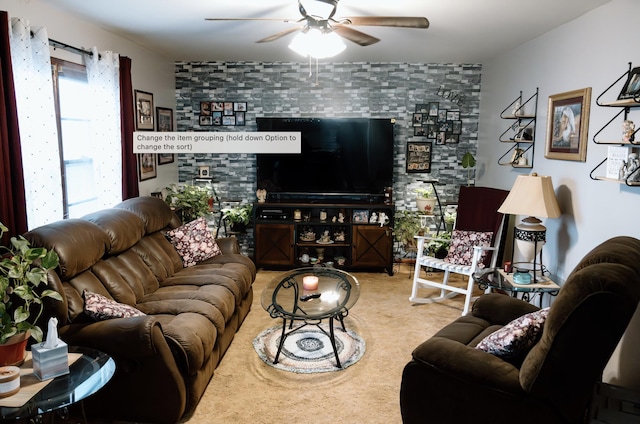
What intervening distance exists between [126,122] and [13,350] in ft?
8.44

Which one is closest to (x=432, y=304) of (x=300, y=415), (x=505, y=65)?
(x=300, y=415)

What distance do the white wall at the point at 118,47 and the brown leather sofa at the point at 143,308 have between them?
1.30 meters

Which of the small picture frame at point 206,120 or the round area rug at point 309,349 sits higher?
the small picture frame at point 206,120

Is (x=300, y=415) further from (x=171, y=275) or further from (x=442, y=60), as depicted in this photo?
(x=442, y=60)

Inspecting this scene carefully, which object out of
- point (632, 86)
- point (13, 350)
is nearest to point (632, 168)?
point (632, 86)

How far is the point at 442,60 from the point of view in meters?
5.35

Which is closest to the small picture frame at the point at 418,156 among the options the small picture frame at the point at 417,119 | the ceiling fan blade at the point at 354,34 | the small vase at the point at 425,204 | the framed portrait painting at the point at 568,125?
the small picture frame at the point at 417,119

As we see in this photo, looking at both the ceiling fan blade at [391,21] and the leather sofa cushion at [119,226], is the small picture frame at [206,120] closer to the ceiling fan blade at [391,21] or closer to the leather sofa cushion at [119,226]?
the leather sofa cushion at [119,226]

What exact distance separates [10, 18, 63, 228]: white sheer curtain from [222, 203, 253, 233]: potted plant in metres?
2.40

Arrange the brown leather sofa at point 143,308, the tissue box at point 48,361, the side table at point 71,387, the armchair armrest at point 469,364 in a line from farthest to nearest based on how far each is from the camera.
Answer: the brown leather sofa at point 143,308 → the armchair armrest at point 469,364 → the tissue box at point 48,361 → the side table at point 71,387

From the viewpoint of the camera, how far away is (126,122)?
13.7ft

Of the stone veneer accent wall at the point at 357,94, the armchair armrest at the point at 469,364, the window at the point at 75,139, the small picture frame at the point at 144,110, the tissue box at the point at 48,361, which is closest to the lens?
the tissue box at the point at 48,361

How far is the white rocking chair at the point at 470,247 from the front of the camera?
4285 millimetres

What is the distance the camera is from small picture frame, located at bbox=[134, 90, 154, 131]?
4.64 m
